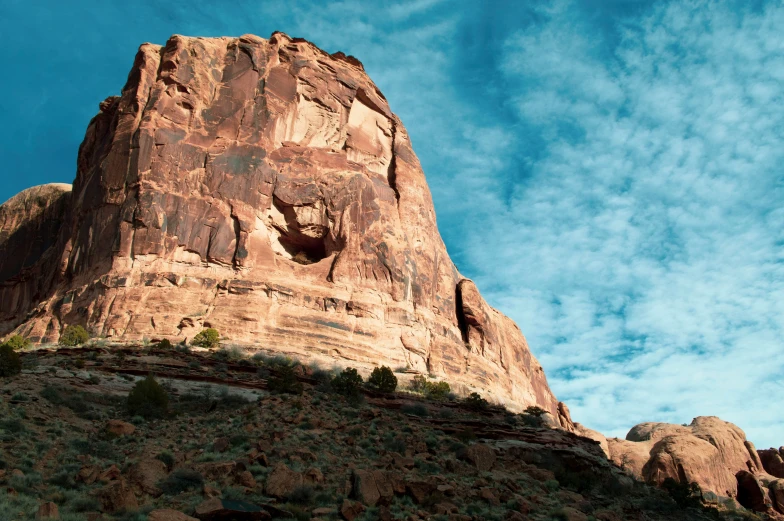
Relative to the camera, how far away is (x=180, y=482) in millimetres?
15812

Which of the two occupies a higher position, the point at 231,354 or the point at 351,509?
the point at 231,354

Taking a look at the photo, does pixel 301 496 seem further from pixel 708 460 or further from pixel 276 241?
pixel 708 460

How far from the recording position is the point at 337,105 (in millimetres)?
61438

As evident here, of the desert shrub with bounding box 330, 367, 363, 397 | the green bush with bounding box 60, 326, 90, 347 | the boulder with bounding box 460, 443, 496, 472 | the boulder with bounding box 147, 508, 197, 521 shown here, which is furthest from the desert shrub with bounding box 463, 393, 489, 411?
the boulder with bounding box 147, 508, 197, 521

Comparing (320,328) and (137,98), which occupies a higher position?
(137,98)

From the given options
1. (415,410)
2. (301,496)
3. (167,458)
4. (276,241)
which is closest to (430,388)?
(415,410)

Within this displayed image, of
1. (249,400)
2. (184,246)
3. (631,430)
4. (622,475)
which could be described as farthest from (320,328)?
(631,430)

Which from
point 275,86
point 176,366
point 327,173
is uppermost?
point 275,86

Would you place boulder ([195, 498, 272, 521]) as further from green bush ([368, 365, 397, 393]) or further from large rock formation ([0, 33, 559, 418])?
large rock formation ([0, 33, 559, 418])

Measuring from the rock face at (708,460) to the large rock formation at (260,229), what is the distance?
1145cm

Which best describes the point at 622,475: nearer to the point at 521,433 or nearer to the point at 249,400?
the point at 521,433

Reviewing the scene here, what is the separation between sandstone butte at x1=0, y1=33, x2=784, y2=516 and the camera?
4500 centimetres

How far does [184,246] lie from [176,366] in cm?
1636

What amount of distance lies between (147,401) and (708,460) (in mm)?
48826
